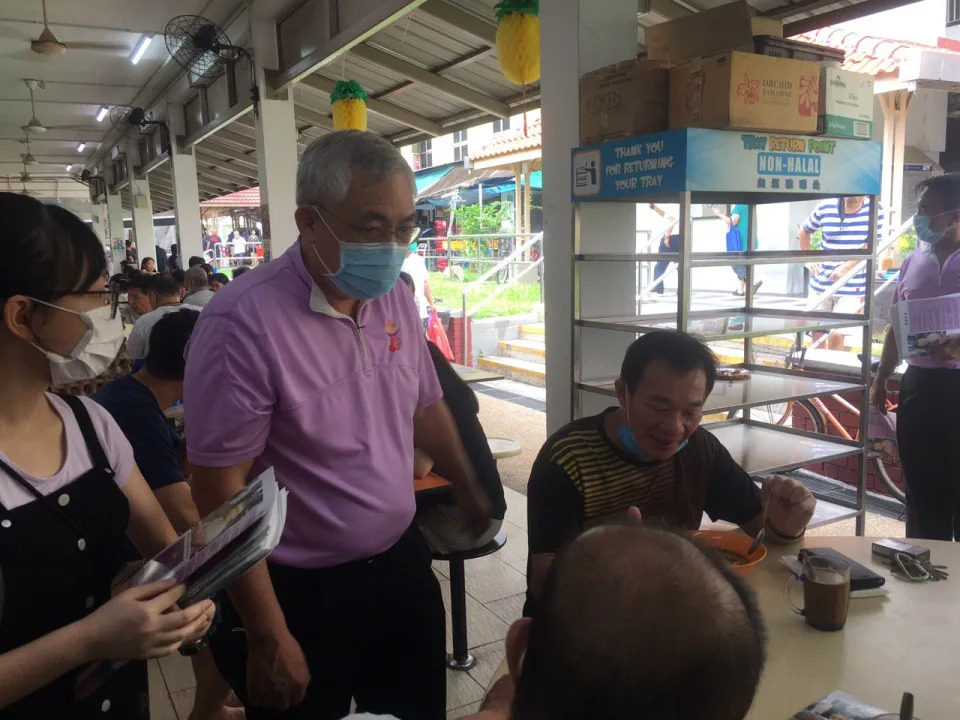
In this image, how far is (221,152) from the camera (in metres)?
12.1

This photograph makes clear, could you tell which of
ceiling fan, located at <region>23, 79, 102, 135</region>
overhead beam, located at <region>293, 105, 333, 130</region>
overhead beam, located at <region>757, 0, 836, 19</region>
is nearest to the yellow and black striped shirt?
overhead beam, located at <region>757, 0, 836, 19</region>

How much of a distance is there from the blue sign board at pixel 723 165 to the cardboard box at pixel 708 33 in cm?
40

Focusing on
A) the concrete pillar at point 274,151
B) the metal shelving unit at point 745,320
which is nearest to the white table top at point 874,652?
the metal shelving unit at point 745,320

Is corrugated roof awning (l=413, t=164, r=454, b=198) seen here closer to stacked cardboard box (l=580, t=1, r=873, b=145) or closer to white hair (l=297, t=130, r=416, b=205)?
stacked cardboard box (l=580, t=1, r=873, b=145)

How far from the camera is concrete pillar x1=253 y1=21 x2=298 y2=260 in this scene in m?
6.71

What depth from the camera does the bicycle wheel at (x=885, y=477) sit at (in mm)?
4344

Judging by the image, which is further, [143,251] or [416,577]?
[143,251]

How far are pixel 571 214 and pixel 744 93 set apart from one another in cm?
89

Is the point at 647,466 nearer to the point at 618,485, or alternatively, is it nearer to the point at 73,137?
the point at 618,485

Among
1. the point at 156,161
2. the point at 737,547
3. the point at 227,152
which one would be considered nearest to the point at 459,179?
the point at 227,152

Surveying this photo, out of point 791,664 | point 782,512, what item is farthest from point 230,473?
point 782,512

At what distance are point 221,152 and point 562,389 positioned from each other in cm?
1073

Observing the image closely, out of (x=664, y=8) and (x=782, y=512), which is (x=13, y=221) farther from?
(x=664, y=8)

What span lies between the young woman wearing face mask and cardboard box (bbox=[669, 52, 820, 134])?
2222mm
